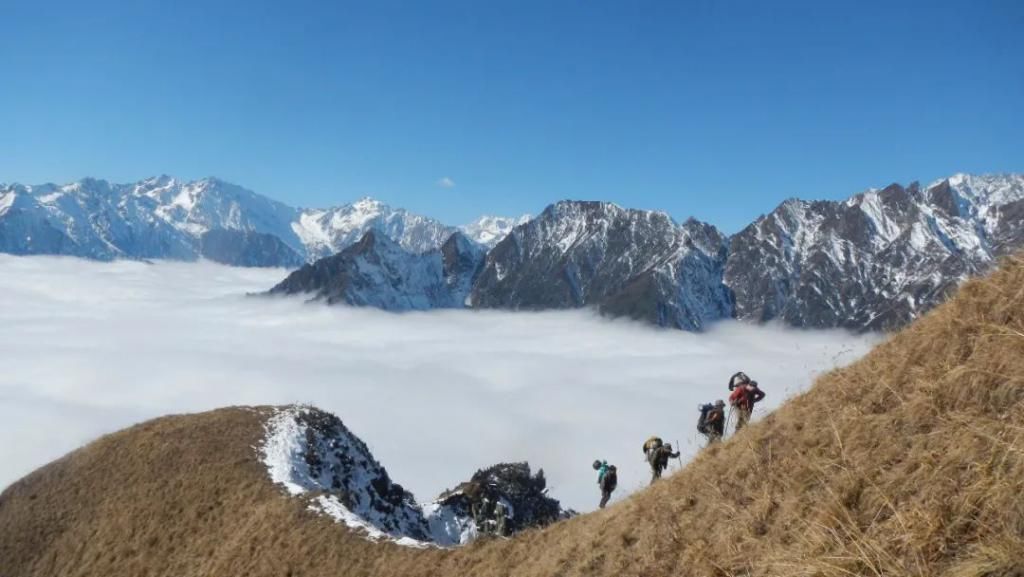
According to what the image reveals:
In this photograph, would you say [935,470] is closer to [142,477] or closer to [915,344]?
[915,344]

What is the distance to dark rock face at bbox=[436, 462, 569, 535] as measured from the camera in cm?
5833

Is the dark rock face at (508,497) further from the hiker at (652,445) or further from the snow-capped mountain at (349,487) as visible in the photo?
the hiker at (652,445)

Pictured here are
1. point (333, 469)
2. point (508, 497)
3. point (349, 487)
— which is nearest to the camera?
point (349, 487)

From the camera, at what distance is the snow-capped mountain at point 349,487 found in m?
32.0

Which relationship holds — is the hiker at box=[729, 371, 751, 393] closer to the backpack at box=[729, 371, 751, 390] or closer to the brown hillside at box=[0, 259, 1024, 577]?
the backpack at box=[729, 371, 751, 390]

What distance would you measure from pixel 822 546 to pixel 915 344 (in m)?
6.33

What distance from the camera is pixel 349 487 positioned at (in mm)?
42375

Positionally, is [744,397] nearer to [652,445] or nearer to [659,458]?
[659,458]

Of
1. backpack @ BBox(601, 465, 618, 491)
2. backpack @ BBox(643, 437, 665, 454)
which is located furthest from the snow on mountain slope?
backpack @ BBox(643, 437, 665, 454)

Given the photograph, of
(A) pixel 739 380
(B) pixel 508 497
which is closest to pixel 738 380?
(A) pixel 739 380

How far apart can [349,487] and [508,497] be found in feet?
90.5

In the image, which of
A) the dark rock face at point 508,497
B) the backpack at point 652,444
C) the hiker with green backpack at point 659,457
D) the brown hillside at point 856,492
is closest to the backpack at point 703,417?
the hiker with green backpack at point 659,457

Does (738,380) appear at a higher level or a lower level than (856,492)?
higher

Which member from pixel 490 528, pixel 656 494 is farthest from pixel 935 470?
pixel 490 528
